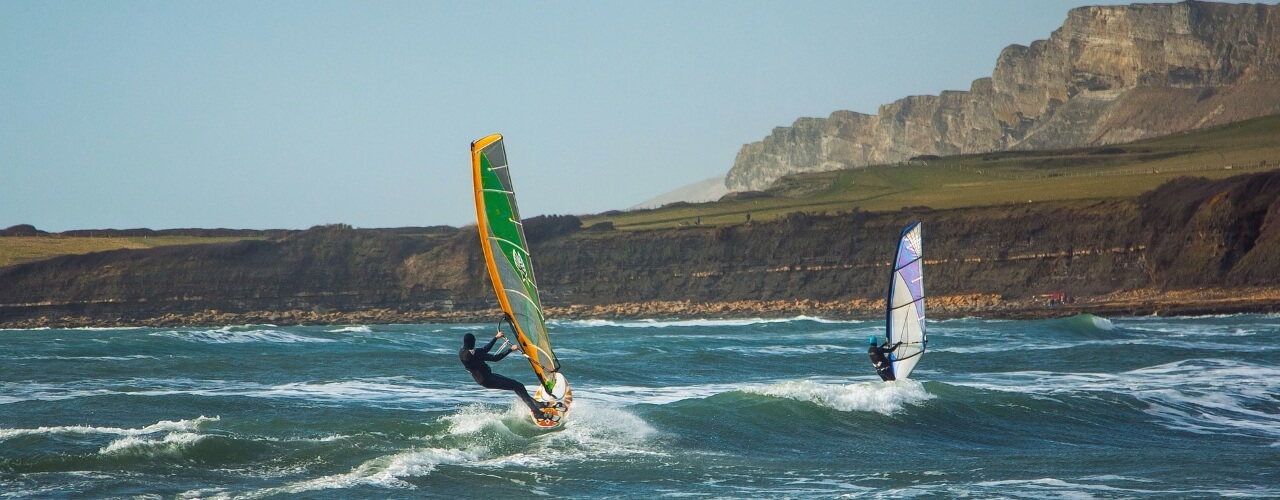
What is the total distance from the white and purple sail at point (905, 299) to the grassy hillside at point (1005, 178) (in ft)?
144

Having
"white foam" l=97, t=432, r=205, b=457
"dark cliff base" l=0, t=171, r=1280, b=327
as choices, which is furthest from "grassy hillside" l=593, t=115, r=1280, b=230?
"white foam" l=97, t=432, r=205, b=457

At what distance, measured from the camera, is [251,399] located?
1862cm

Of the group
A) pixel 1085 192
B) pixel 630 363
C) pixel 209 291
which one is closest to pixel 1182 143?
pixel 1085 192

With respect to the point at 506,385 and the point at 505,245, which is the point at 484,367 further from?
the point at 505,245

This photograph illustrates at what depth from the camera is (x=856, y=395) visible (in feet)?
59.6

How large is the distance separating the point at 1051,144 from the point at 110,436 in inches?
4863

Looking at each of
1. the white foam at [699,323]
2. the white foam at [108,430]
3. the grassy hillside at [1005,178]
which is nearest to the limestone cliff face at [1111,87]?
the grassy hillside at [1005,178]

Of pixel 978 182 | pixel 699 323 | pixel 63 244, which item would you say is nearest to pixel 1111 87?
pixel 978 182

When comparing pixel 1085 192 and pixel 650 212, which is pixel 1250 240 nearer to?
pixel 1085 192

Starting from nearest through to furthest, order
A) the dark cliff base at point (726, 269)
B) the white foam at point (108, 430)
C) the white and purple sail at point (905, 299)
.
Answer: the white foam at point (108, 430), the white and purple sail at point (905, 299), the dark cliff base at point (726, 269)

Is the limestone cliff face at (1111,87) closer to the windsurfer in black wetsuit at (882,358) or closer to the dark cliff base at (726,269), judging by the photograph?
the dark cliff base at (726,269)

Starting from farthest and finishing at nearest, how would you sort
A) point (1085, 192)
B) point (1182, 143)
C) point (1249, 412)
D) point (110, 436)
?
1. point (1182, 143)
2. point (1085, 192)
3. point (1249, 412)
4. point (110, 436)

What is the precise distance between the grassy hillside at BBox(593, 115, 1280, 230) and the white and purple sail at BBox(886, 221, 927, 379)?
144ft

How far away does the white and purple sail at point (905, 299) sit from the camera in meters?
18.3
